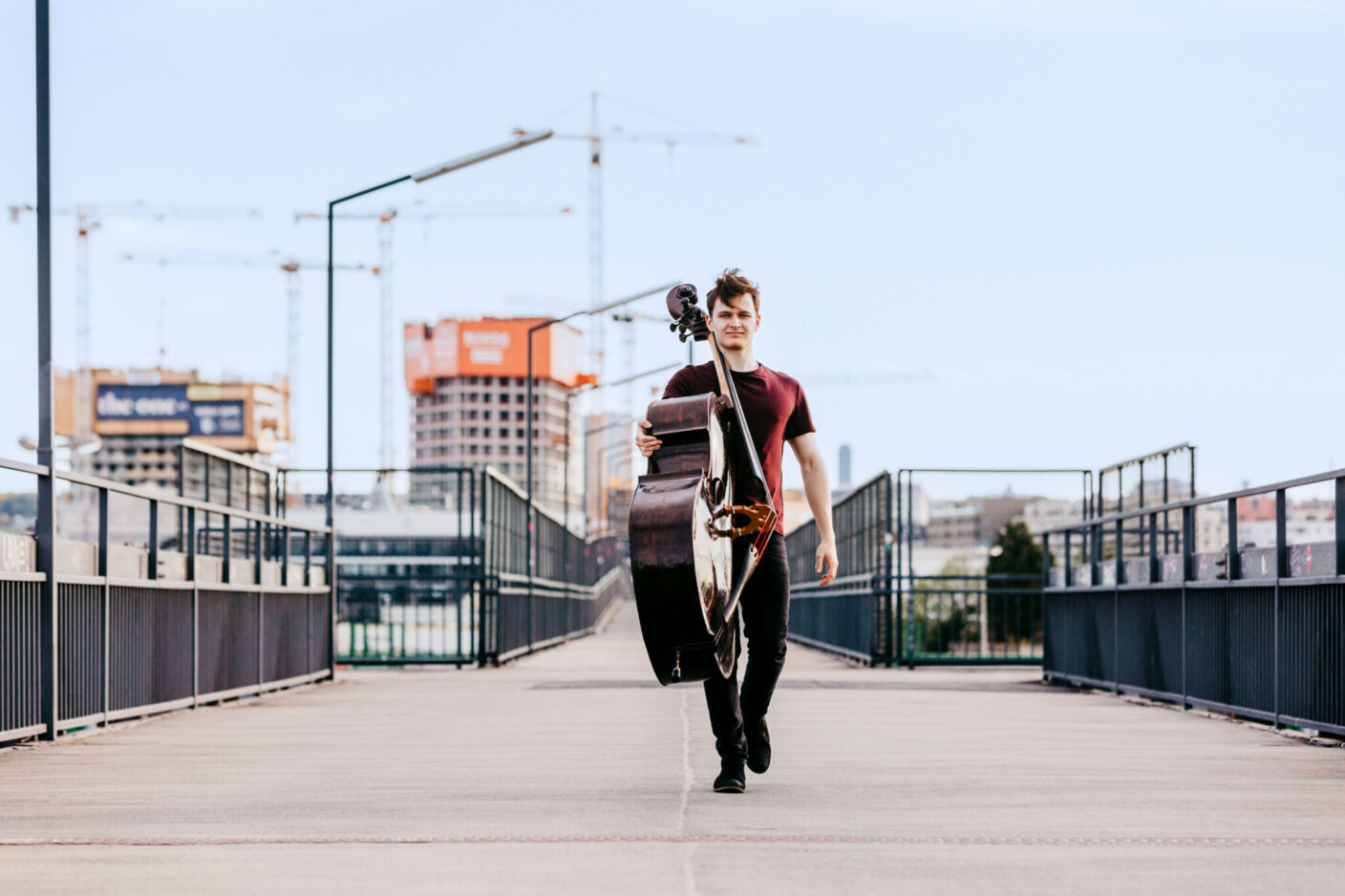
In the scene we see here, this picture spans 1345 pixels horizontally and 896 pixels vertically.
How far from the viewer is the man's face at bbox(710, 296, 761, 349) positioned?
677 centimetres

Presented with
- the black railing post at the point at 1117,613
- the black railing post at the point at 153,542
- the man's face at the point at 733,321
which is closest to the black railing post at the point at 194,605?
the black railing post at the point at 153,542

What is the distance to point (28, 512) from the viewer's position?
34.1 ft

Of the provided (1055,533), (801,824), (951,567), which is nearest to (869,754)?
(801,824)

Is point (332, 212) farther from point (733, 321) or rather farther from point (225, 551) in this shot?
point (733, 321)

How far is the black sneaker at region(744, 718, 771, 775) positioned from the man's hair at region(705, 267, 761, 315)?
1569 millimetres

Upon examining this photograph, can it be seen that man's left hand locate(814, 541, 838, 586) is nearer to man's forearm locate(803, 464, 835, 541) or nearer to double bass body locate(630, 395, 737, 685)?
man's forearm locate(803, 464, 835, 541)

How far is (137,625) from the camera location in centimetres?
1133

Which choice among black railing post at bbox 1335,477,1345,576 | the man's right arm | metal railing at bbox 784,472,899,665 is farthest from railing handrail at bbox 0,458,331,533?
metal railing at bbox 784,472,899,665

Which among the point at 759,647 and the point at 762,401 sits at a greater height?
the point at 762,401

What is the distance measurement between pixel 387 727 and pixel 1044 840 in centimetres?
618

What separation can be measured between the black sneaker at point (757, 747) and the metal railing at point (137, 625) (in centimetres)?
419

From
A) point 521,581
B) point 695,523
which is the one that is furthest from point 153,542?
point 521,581

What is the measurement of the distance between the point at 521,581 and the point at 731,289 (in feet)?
64.3

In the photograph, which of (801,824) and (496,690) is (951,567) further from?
(801,824)
